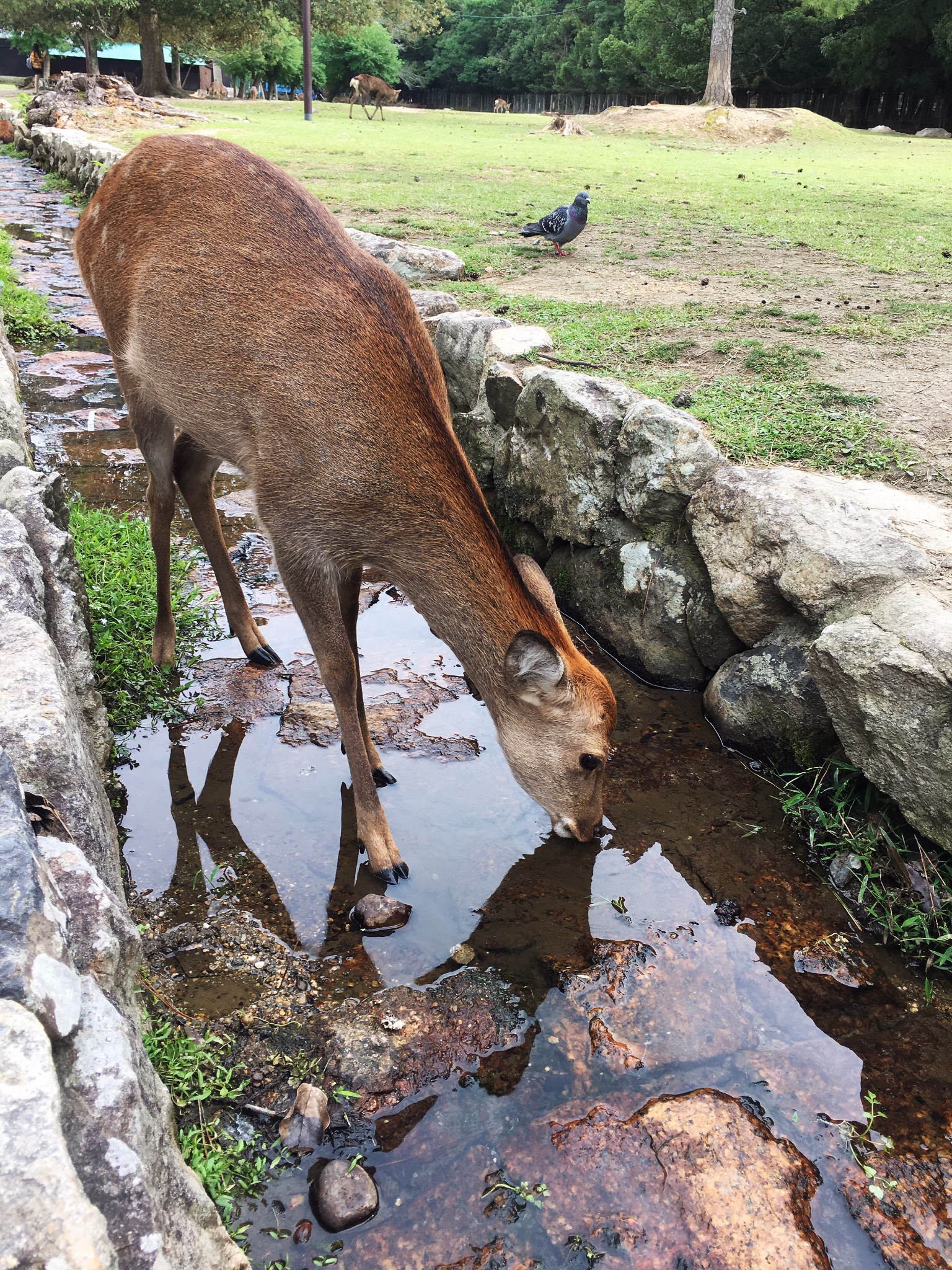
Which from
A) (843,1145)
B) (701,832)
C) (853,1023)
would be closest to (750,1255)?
(843,1145)

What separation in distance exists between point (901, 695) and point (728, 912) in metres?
0.85

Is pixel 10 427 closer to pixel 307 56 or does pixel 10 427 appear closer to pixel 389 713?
pixel 389 713

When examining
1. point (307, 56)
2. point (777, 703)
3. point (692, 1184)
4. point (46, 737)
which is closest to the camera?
point (46, 737)

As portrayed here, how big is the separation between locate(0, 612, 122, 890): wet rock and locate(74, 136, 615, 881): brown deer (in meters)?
1.08

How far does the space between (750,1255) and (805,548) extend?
2211 mm

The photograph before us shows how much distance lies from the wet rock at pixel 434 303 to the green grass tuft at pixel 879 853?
12.0ft

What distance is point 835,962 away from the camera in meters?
2.78

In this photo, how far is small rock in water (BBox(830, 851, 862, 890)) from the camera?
119 inches

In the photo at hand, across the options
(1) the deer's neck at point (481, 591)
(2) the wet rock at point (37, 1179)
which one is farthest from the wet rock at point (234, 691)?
(2) the wet rock at point (37, 1179)

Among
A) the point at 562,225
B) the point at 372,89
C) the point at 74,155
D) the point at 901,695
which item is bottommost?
the point at 901,695

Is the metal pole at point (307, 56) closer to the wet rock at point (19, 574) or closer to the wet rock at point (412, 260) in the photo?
the wet rock at point (412, 260)

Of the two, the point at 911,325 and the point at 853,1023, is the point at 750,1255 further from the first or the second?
the point at 911,325

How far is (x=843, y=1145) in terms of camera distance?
2.25 m

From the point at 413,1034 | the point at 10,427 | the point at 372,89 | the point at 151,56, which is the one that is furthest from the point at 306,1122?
the point at 372,89
